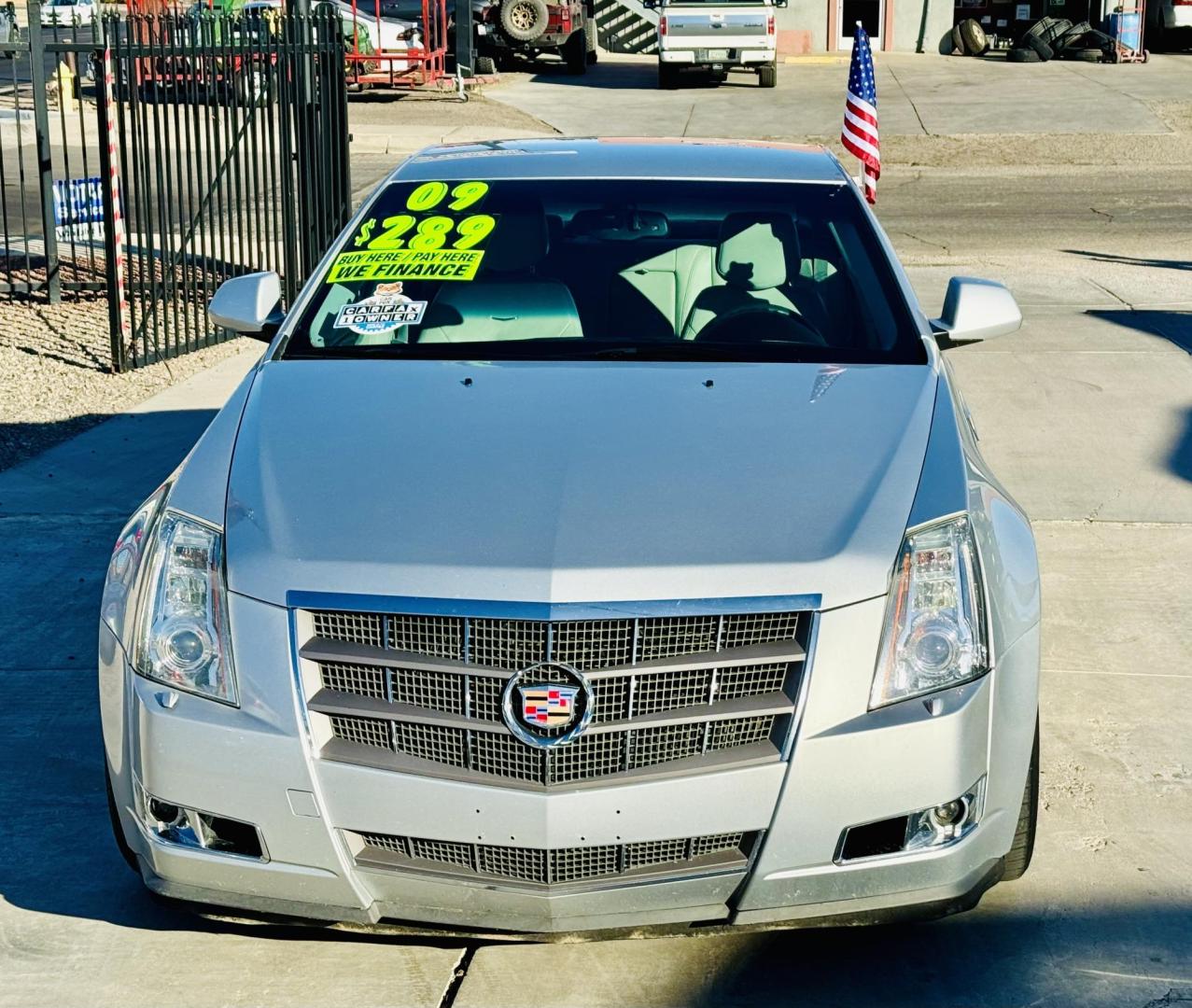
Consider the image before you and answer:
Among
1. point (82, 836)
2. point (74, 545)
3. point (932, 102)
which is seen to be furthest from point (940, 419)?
point (932, 102)

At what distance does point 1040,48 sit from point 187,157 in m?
26.4

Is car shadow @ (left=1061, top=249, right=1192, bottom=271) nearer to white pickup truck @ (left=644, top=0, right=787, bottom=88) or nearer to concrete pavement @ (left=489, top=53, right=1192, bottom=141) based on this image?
concrete pavement @ (left=489, top=53, right=1192, bottom=141)

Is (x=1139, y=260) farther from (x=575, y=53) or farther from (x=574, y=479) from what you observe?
(x=575, y=53)

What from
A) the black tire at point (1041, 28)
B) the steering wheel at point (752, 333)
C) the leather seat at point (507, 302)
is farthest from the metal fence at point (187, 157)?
the black tire at point (1041, 28)

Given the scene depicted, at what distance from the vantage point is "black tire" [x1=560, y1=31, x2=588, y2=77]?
3167 cm

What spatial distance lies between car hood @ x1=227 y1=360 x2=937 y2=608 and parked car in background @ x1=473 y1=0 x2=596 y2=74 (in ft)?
91.9

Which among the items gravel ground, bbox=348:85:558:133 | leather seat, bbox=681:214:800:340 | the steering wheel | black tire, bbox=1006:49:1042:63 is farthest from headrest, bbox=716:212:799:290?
black tire, bbox=1006:49:1042:63

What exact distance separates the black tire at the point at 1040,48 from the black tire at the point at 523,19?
964cm

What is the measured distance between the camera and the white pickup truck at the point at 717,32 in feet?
91.1

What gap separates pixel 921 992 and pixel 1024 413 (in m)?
5.68

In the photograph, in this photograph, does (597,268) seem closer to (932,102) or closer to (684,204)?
(684,204)

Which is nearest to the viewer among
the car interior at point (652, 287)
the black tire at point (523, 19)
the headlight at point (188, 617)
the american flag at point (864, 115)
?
the headlight at point (188, 617)

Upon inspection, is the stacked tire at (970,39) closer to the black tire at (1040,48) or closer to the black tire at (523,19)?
the black tire at (1040,48)

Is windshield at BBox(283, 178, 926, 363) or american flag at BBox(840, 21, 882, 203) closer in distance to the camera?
windshield at BBox(283, 178, 926, 363)
